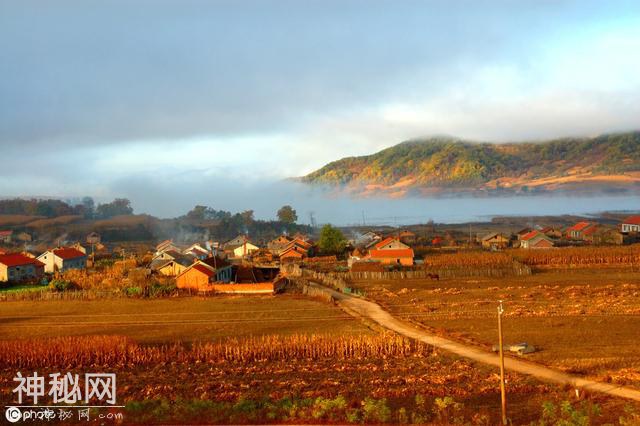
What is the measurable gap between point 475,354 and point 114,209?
177 metres

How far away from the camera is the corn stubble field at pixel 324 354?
16781 millimetres

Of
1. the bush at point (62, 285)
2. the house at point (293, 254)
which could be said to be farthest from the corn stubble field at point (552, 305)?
the bush at point (62, 285)

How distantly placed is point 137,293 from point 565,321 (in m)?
30.7

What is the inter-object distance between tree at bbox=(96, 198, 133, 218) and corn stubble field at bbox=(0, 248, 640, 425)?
146330 mm

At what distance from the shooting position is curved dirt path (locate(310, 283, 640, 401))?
1874cm

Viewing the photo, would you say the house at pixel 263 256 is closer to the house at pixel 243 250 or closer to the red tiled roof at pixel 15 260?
the house at pixel 243 250

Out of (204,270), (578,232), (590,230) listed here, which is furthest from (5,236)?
(590,230)

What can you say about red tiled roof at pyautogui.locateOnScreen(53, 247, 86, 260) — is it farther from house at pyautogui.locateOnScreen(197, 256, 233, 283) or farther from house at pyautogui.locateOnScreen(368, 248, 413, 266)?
house at pyautogui.locateOnScreen(368, 248, 413, 266)

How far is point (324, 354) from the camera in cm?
2467

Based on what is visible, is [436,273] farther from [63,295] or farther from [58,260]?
[58,260]

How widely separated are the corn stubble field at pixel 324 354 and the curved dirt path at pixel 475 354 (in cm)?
63

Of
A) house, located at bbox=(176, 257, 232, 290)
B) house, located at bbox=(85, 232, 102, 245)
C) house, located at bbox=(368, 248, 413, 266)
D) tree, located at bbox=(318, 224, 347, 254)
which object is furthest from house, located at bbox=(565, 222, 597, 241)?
house, located at bbox=(85, 232, 102, 245)

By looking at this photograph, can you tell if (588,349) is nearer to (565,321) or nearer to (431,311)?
(565,321)

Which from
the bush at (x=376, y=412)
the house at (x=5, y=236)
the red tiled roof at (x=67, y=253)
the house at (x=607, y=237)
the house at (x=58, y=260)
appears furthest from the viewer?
the house at (x=5, y=236)
